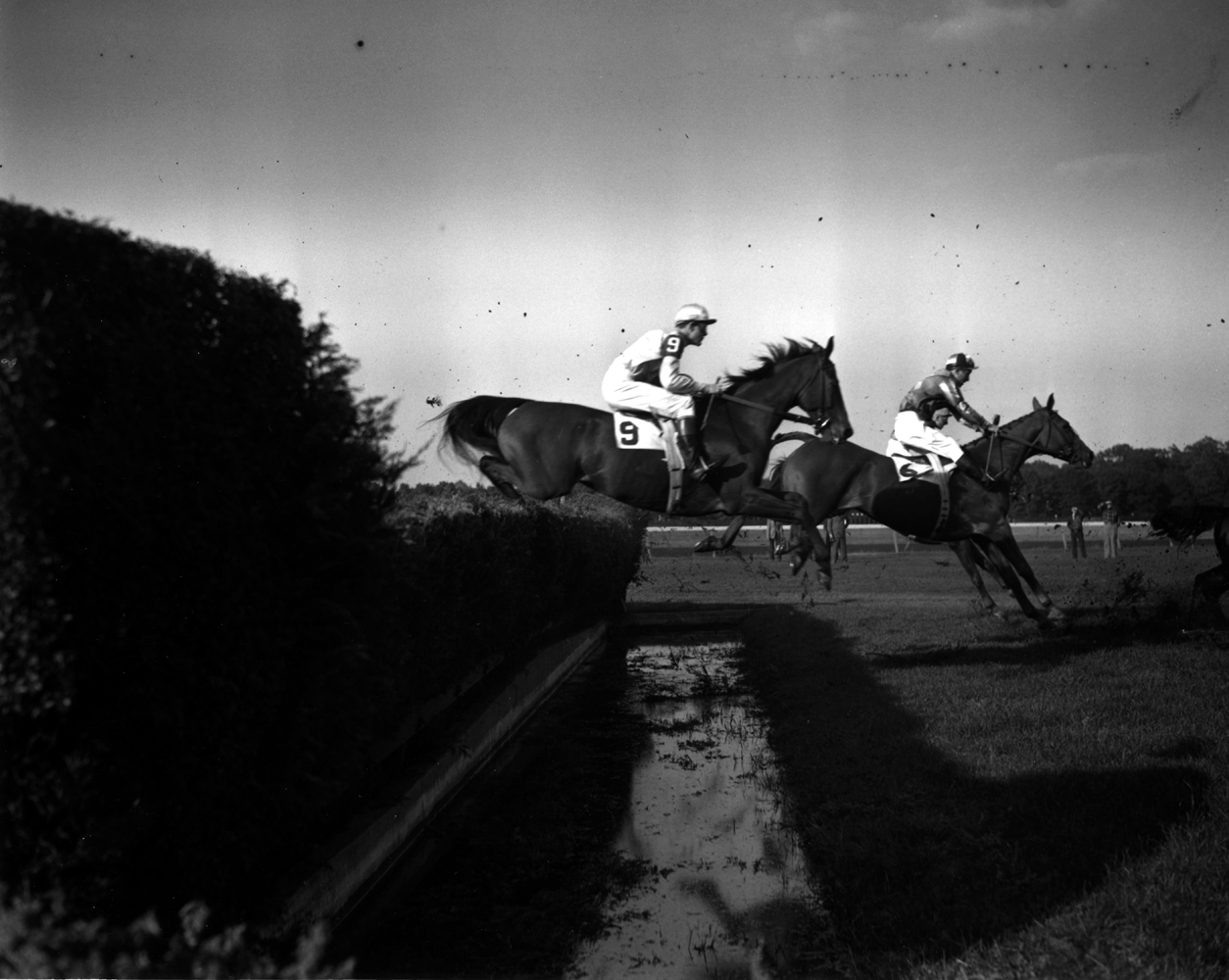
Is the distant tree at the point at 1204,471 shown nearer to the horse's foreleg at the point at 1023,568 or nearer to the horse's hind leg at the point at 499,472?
the horse's foreleg at the point at 1023,568

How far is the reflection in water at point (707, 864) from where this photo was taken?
12.3 ft

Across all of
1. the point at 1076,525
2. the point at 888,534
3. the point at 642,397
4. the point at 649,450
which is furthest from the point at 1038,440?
the point at 888,534

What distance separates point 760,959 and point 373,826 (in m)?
1.83

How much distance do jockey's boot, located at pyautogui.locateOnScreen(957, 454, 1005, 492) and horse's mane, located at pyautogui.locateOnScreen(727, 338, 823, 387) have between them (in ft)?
11.3

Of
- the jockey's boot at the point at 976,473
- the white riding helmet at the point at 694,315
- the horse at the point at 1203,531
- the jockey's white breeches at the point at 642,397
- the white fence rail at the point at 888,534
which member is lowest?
the white fence rail at the point at 888,534

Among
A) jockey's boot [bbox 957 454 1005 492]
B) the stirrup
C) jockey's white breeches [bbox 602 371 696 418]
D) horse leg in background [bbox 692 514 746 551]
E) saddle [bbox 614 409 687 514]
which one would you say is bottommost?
horse leg in background [bbox 692 514 746 551]

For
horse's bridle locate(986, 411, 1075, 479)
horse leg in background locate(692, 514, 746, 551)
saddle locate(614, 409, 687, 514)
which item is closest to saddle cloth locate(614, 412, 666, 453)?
saddle locate(614, 409, 687, 514)

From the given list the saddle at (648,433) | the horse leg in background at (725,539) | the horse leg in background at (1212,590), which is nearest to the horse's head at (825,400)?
the horse leg in background at (725,539)

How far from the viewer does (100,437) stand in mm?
2711

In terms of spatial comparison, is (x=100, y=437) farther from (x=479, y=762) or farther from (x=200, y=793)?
(x=479, y=762)

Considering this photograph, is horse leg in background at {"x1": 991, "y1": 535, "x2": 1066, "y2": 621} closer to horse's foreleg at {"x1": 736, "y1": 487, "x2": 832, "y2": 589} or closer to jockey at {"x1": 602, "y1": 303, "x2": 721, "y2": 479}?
horse's foreleg at {"x1": 736, "y1": 487, "x2": 832, "y2": 589}

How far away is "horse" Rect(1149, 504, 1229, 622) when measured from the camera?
10.2 metres

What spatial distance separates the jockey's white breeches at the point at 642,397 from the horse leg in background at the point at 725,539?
1.26 m

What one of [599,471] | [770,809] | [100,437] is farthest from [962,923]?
[599,471]
